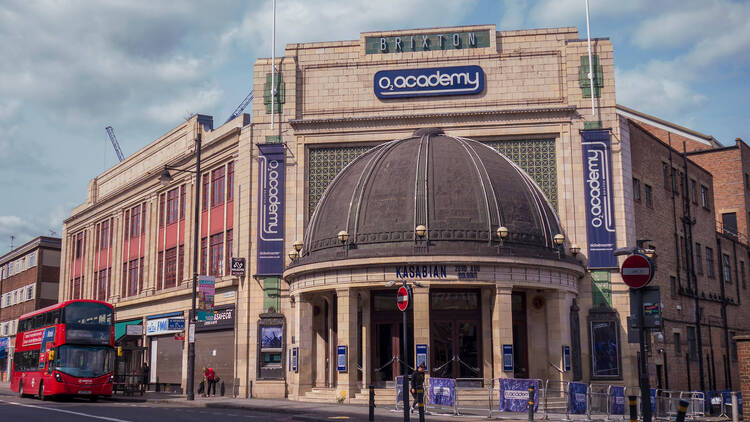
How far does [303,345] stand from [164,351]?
17640 mm

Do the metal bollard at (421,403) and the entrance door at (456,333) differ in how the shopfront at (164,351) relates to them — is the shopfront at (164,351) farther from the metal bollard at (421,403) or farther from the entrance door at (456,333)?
the metal bollard at (421,403)

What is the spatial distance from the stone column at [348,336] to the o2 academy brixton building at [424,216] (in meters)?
0.08

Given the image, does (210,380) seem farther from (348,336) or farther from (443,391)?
(443,391)

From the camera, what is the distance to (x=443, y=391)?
28219 millimetres

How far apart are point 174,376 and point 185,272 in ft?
21.9

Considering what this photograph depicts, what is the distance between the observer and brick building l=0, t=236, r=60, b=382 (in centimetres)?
7894

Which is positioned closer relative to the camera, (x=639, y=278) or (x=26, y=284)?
(x=639, y=278)

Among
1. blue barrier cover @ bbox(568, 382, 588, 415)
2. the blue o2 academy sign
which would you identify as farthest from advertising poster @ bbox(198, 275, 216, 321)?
blue barrier cover @ bbox(568, 382, 588, 415)

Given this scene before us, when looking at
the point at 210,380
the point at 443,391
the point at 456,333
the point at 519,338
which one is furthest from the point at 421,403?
the point at 210,380

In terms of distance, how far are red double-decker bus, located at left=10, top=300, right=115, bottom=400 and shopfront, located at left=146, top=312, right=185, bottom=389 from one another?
27.8 feet

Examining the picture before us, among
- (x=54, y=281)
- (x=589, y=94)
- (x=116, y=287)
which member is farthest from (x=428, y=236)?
(x=54, y=281)

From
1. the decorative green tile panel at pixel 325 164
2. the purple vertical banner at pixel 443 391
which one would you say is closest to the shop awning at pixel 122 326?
the decorative green tile panel at pixel 325 164

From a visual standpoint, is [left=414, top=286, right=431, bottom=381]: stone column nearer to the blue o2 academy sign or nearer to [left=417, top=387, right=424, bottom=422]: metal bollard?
[left=417, top=387, right=424, bottom=422]: metal bollard

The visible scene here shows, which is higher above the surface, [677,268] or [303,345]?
[677,268]
